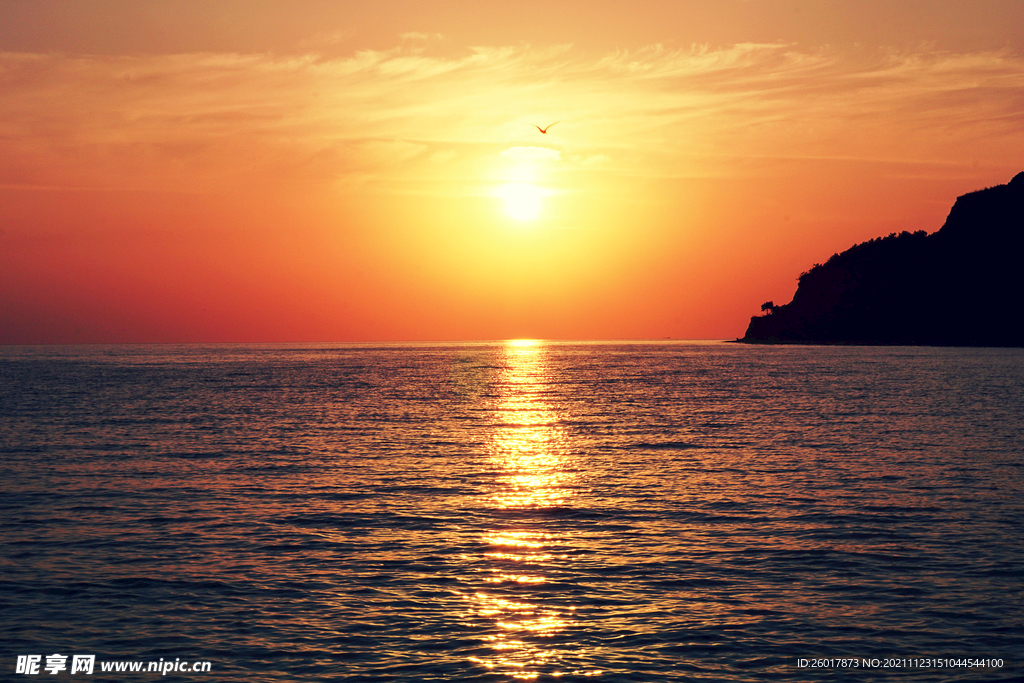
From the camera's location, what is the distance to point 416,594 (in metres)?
18.0

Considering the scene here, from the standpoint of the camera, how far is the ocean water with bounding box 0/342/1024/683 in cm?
1485

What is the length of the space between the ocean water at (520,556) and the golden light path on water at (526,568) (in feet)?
0.30

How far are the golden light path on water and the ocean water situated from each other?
0.09 m

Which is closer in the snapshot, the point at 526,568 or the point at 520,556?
the point at 526,568

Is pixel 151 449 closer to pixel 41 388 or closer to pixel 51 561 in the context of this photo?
pixel 51 561

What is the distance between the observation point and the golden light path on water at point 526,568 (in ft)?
48.2

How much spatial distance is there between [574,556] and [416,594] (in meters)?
5.03

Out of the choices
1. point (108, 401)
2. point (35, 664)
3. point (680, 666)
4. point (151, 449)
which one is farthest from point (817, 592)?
point (108, 401)

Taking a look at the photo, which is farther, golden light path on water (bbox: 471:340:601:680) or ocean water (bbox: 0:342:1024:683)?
ocean water (bbox: 0:342:1024:683)

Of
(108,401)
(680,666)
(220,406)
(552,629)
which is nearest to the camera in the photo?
(680,666)

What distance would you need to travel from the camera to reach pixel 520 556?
21.5 metres

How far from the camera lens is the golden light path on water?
14695 mm

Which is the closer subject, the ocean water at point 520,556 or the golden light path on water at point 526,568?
the golden light path on water at point 526,568

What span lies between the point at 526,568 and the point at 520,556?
1211 millimetres
